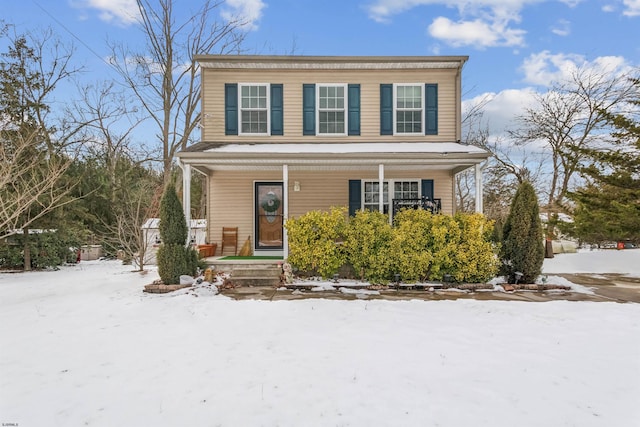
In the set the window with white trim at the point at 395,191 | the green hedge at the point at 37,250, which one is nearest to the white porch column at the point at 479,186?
the window with white trim at the point at 395,191

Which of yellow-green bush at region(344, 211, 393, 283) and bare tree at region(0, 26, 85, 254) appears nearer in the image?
yellow-green bush at region(344, 211, 393, 283)

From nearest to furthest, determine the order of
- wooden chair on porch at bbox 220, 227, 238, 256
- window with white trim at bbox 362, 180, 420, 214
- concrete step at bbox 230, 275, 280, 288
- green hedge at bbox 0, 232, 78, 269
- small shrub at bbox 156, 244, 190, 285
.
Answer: small shrub at bbox 156, 244, 190, 285 < concrete step at bbox 230, 275, 280, 288 < wooden chair on porch at bbox 220, 227, 238, 256 < window with white trim at bbox 362, 180, 420, 214 < green hedge at bbox 0, 232, 78, 269

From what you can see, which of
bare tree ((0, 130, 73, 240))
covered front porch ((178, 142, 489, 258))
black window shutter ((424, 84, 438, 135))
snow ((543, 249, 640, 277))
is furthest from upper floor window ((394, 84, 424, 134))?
bare tree ((0, 130, 73, 240))

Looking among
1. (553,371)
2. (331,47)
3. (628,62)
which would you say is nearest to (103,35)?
(331,47)

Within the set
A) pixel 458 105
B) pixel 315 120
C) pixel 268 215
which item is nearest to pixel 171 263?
pixel 268 215

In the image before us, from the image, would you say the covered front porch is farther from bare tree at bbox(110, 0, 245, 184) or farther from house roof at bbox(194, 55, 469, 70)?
bare tree at bbox(110, 0, 245, 184)

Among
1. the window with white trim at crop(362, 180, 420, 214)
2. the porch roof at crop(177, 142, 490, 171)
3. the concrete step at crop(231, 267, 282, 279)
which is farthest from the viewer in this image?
the window with white trim at crop(362, 180, 420, 214)

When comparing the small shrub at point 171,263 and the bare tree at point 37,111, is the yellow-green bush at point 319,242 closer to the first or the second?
the small shrub at point 171,263

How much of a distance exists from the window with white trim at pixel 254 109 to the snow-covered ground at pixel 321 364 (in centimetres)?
536

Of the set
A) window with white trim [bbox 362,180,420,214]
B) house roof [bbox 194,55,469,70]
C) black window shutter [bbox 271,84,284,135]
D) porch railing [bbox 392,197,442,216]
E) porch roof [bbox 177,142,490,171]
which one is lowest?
porch railing [bbox 392,197,442,216]

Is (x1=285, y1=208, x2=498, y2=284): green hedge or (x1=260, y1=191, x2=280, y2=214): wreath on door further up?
(x1=260, y1=191, x2=280, y2=214): wreath on door

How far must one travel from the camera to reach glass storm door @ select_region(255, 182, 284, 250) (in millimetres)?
9633

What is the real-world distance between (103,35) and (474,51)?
51.2 feet

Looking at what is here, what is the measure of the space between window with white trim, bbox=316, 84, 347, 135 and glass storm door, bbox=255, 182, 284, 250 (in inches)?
80.5
